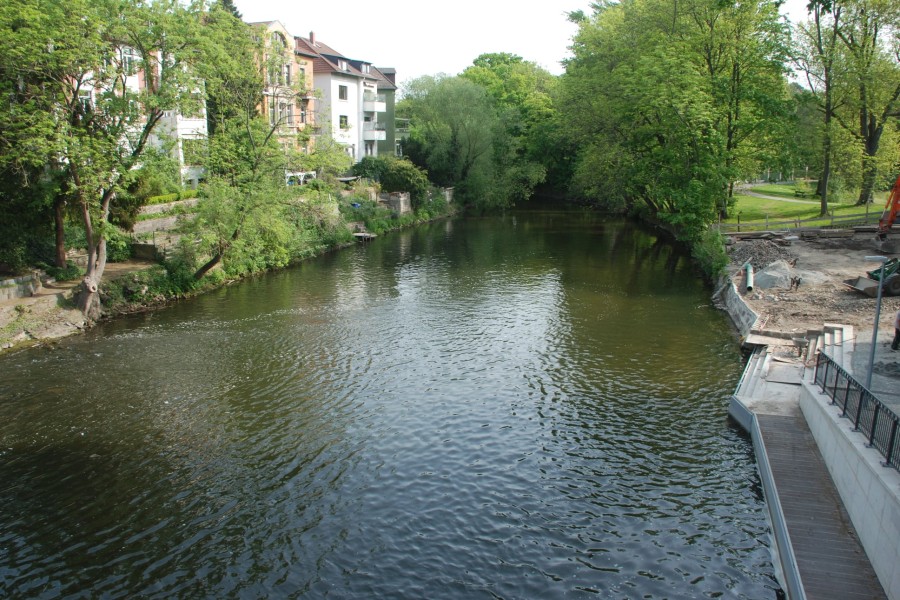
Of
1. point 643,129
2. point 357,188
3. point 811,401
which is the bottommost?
point 811,401

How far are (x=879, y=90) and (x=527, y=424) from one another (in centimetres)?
4104

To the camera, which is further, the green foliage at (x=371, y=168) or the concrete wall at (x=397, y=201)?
the green foliage at (x=371, y=168)

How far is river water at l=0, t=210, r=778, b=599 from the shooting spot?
1308cm

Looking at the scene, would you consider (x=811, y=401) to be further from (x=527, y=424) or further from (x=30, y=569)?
(x=30, y=569)

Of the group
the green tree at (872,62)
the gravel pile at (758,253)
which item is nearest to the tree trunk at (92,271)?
the gravel pile at (758,253)

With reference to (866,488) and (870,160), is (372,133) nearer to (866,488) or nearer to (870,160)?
(870,160)

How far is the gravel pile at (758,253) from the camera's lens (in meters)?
36.0

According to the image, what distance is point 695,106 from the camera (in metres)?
40.9

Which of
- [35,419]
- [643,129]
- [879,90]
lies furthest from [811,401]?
[879,90]

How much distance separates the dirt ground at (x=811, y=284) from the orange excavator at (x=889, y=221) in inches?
→ 20.8

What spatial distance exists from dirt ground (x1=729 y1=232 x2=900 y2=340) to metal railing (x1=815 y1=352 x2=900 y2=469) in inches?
296

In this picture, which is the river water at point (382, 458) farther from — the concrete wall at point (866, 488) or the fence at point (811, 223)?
the fence at point (811, 223)

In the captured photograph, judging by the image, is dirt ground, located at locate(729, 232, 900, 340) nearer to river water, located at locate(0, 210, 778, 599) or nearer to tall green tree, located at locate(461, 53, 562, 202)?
river water, located at locate(0, 210, 778, 599)

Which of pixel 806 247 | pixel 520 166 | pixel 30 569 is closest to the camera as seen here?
pixel 30 569
